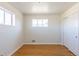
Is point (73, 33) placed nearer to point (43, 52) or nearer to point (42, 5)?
point (43, 52)

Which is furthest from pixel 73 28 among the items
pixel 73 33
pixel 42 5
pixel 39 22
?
pixel 39 22

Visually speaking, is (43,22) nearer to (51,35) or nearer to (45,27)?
(45,27)

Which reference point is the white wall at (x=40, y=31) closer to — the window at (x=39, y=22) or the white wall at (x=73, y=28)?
the window at (x=39, y=22)

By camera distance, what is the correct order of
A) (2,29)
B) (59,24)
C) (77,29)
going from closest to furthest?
(2,29) → (77,29) → (59,24)

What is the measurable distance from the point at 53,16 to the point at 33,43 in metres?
2.37

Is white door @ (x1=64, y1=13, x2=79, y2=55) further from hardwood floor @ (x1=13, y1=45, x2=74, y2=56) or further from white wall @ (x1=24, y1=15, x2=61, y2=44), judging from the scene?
white wall @ (x1=24, y1=15, x2=61, y2=44)

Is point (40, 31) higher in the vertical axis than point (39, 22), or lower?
lower

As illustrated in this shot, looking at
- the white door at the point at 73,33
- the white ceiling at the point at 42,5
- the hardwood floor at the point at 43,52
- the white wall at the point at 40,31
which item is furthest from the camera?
the white wall at the point at 40,31

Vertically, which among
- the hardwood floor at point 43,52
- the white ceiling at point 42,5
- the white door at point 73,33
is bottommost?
the hardwood floor at point 43,52

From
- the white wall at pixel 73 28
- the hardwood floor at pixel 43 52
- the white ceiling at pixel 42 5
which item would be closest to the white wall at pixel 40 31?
the hardwood floor at pixel 43 52

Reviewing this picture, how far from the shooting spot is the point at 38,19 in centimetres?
927

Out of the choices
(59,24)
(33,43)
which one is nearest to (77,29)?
(59,24)

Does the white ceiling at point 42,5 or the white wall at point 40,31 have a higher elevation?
the white ceiling at point 42,5

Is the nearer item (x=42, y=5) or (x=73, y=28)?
Result: (x=42, y=5)
